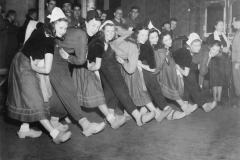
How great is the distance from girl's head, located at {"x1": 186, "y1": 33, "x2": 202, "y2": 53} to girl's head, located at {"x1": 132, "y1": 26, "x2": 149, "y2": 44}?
1135mm

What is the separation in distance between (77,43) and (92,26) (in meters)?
0.37

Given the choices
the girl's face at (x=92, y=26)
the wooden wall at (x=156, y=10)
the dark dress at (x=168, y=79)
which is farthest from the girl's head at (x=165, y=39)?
the wooden wall at (x=156, y=10)

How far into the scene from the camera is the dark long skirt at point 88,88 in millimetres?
3920

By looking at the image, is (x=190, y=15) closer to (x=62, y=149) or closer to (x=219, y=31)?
(x=219, y=31)

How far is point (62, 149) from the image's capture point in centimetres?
317

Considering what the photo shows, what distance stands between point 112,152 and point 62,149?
1.61ft

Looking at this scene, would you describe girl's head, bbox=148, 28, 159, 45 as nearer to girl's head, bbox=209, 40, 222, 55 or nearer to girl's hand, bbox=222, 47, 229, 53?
girl's head, bbox=209, 40, 222, 55

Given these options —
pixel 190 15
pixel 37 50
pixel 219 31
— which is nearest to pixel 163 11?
pixel 190 15

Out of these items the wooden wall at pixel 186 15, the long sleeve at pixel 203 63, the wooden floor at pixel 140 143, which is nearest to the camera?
the wooden floor at pixel 140 143

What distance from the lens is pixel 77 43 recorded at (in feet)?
11.7

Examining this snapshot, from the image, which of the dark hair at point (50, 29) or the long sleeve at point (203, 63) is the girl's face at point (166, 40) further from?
the dark hair at point (50, 29)

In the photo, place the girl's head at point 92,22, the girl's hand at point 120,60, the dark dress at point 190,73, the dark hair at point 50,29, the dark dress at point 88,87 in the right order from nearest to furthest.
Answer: the dark hair at point 50,29, the girl's head at point 92,22, the dark dress at point 88,87, the girl's hand at point 120,60, the dark dress at point 190,73

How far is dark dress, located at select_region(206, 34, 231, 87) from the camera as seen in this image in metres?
6.14

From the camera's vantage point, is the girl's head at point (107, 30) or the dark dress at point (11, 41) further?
the dark dress at point (11, 41)
